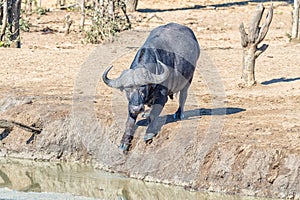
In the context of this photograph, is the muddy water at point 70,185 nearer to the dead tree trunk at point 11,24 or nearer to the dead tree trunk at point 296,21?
the dead tree trunk at point 11,24

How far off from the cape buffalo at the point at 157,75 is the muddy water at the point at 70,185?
537 millimetres

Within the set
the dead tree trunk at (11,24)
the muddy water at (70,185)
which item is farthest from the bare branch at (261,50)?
the dead tree trunk at (11,24)

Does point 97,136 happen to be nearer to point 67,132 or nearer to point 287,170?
point 67,132

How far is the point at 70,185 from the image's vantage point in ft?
35.0

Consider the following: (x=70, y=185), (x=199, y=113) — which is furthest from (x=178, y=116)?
(x=70, y=185)

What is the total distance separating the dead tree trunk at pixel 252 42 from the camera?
1367cm

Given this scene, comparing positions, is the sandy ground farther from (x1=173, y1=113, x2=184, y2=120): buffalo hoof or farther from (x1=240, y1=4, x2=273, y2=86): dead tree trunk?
(x1=173, y1=113, x2=184, y2=120): buffalo hoof

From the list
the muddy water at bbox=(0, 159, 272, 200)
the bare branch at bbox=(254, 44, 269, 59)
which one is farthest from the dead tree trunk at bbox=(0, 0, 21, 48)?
the muddy water at bbox=(0, 159, 272, 200)

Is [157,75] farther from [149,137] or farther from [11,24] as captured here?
[11,24]

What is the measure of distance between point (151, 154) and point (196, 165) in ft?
2.16

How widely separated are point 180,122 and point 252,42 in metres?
2.98

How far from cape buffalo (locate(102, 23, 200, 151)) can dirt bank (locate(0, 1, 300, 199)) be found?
0.27 meters

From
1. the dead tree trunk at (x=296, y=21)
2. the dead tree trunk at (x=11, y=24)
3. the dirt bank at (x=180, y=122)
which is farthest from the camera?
the dead tree trunk at (x=296, y=21)

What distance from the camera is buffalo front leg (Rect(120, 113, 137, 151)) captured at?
1060cm
